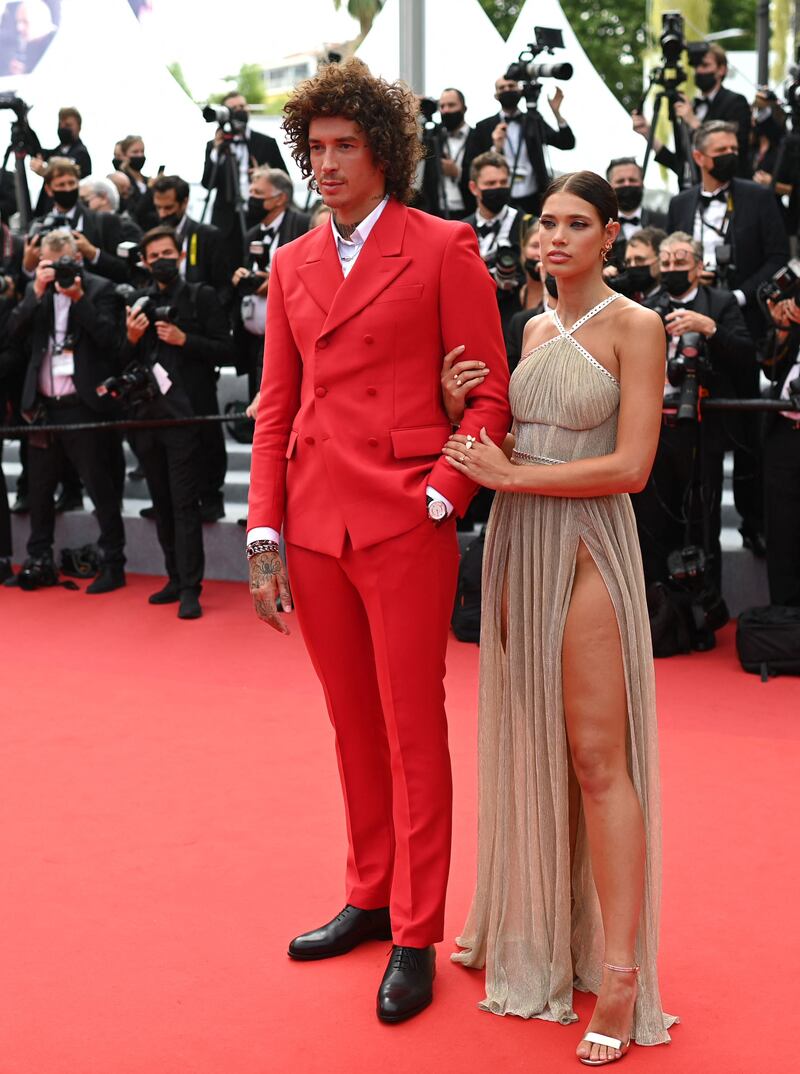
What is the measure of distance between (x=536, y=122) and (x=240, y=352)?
6.68ft

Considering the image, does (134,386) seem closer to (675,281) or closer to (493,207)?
(493,207)

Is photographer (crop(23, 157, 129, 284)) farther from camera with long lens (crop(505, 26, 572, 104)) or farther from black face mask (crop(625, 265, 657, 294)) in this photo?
black face mask (crop(625, 265, 657, 294))

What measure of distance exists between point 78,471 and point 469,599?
8.31ft

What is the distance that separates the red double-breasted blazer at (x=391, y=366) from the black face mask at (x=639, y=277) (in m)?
3.32

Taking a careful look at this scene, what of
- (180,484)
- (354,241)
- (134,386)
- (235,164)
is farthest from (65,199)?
(354,241)

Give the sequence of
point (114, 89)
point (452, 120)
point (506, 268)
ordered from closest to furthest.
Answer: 1. point (506, 268)
2. point (452, 120)
3. point (114, 89)

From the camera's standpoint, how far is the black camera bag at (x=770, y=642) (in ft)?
18.4

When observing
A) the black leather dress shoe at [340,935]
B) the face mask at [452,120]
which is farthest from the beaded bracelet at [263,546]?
the face mask at [452,120]

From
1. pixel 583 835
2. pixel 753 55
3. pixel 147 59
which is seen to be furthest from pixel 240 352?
pixel 753 55

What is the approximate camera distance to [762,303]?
575cm

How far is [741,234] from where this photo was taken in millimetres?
6680

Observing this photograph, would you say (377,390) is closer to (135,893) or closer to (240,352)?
(135,893)

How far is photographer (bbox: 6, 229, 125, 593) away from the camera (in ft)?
24.3

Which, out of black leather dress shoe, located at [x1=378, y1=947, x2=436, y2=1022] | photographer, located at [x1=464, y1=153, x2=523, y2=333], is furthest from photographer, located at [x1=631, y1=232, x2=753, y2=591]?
black leather dress shoe, located at [x1=378, y1=947, x2=436, y2=1022]
